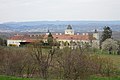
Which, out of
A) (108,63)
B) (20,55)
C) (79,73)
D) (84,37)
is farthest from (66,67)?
(84,37)

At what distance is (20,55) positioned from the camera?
104 feet

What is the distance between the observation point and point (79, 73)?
25.7 meters

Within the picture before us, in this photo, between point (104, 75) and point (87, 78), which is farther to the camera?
point (104, 75)

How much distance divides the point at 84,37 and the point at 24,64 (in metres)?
63.3

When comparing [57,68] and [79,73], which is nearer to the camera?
[79,73]

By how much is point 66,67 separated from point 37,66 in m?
5.11

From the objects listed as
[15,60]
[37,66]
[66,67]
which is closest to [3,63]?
[15,60]

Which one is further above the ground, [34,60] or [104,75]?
[34,60]

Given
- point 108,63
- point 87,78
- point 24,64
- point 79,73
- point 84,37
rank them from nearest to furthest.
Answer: point 79,73
point 87,78
point 24,64
point 108,63
point 84,37

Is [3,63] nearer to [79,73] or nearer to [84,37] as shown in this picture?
[79,73]

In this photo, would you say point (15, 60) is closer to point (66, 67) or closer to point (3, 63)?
point (3, 63)

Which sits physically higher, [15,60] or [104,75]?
[15,60]

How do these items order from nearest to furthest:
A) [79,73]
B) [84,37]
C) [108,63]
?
[79,73] < [108,63] < [84,37]

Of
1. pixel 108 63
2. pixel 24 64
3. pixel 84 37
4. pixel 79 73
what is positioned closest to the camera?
pixel 79 73
